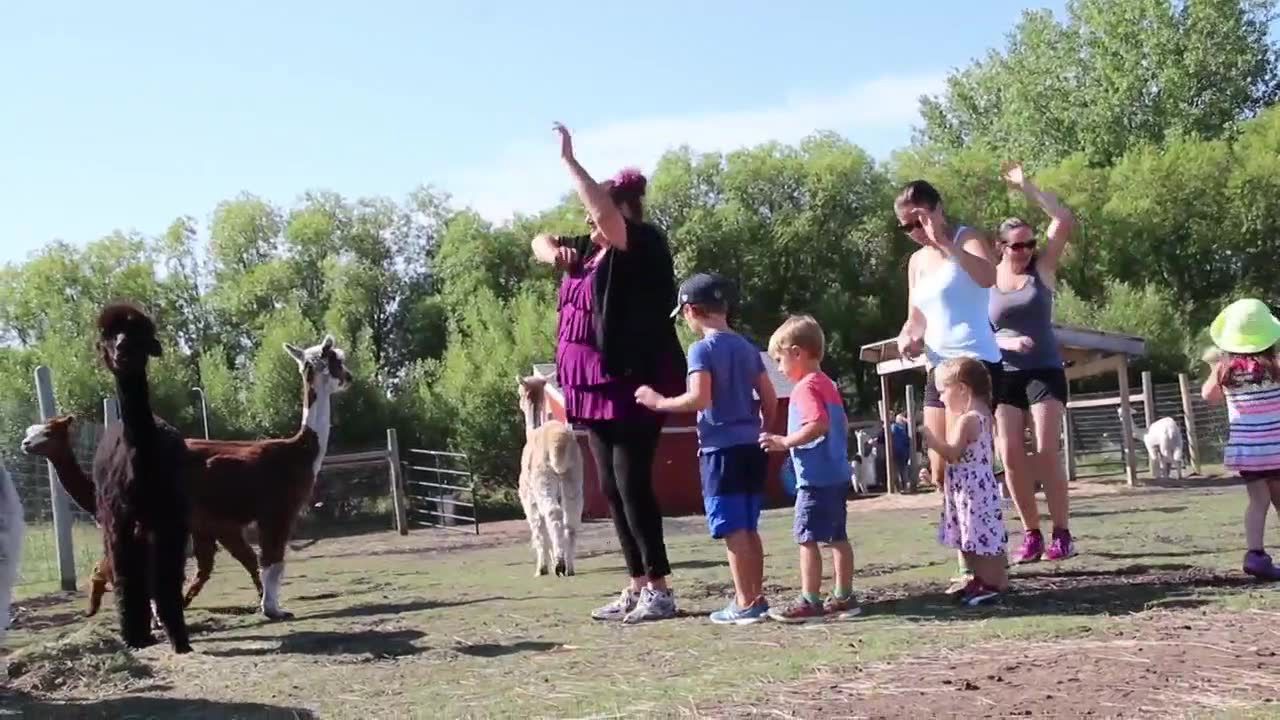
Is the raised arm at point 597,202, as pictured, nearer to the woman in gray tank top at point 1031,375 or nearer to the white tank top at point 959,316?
the white tank top at point 959,316

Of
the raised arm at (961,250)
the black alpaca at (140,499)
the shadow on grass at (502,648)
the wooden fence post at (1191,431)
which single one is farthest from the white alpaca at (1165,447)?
the black alpaca at (140,499)

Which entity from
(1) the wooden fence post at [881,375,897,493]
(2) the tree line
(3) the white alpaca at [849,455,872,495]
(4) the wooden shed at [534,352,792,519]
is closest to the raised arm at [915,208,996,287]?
(1) the wooden fence post at [881,375,897,493]

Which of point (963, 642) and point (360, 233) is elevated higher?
point (360, 233)

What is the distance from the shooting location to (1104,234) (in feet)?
158

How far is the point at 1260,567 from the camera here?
663 cm

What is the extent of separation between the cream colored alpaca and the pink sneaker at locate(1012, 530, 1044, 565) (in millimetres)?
3757

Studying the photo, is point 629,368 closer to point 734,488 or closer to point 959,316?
point 734,488

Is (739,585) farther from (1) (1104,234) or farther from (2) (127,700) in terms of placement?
(1) (1104,234)

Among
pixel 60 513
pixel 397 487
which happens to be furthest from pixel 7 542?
pixel 397 487

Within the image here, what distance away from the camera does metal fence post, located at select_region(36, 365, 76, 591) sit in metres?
12.1

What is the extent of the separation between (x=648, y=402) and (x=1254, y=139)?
48.1m

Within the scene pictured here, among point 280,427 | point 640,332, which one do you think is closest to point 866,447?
point 280,427

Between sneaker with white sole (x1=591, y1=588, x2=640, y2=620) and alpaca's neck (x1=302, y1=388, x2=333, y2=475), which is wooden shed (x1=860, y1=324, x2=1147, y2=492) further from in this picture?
sneaker with white sole (x1=591, y1=588, x2=640, y2=620)

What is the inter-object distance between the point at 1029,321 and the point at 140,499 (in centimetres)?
475
